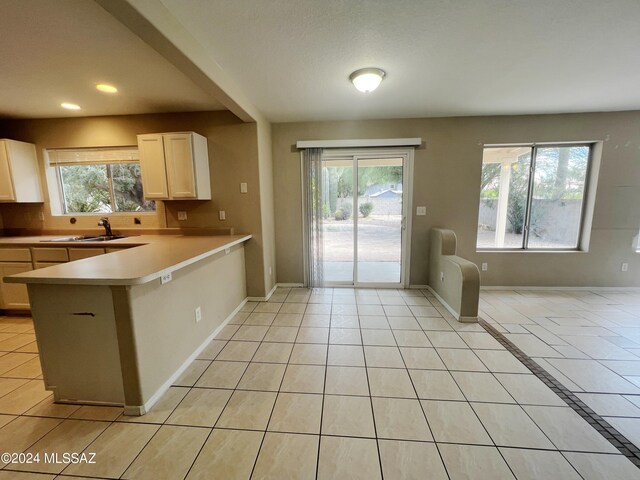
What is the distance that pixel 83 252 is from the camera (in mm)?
2814

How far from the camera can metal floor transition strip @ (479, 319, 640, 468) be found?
4.44 feet

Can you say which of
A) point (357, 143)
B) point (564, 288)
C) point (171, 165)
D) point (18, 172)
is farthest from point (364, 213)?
point (18, 172)

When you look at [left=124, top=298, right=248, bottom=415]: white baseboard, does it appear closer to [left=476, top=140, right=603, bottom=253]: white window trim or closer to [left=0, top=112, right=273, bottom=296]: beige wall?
[left=0, top=112, right=273, bottom=296]: beige wall

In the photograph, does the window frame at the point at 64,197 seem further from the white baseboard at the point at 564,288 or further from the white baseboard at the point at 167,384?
the white baseboard at the point at 564,288

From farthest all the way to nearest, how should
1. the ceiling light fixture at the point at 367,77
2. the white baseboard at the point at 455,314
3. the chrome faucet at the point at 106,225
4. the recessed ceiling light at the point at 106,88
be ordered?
the chrome faucet at the point at 106,225 → the white baseboard at the point at 455,314 → the recessed ceiling light at the point at 106,88 → the ceiling light fixture at the point at 367,77

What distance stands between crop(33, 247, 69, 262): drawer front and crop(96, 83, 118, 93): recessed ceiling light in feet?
5.84

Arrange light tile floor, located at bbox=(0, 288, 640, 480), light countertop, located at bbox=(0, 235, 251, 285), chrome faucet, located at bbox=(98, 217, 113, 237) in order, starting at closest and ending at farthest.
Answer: light tile floor, located at bbox=(0, 288, 640, 480) < light countertop, located at bbox=(0, 235, 251, 285) < chrome faucet, located at bbox=(98, 217, 113, 237)

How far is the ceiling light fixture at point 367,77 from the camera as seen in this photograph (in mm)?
2166

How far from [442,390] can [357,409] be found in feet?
2.10

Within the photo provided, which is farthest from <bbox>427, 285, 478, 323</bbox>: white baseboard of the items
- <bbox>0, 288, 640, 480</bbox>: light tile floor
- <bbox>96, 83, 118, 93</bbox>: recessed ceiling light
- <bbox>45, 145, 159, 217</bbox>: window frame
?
<bbox>96, 83, 118, 93</bbox>: recessed ceiling light

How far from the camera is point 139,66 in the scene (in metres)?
2.06

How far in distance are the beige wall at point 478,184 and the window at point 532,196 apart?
0.57 ft

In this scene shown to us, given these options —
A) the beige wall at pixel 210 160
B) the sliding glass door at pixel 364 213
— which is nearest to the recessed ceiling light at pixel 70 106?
the beige wall at pixel 210 160

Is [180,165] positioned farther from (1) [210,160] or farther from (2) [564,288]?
(2) [564,288]
